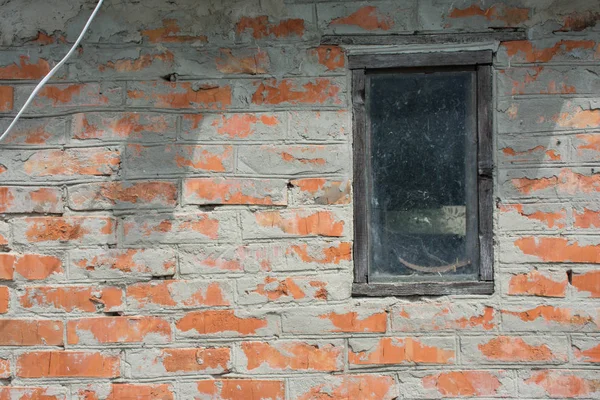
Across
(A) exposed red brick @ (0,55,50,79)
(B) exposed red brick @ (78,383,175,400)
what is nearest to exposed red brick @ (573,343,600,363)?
(B) exposed red brick @ (78,383,175,400)

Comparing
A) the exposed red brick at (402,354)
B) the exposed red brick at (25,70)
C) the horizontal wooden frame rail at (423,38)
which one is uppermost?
the horizontal wooden frame rail at (423,38)

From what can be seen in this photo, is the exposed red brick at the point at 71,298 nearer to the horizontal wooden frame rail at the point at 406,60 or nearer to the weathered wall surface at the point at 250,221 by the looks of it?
the weathered wall surface at the point at 250,221

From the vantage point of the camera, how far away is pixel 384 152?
6.59 ft

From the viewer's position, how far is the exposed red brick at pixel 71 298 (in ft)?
6.41

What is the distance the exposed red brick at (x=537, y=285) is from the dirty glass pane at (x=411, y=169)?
218 mm

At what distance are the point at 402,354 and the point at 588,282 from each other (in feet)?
1.97

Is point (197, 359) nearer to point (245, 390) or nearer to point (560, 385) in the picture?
point (245, 390)

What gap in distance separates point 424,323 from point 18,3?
161 centimetres

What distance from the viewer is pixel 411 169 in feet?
6.59

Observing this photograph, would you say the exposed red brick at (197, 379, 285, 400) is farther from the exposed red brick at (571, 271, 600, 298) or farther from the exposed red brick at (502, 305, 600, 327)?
the exposed red brick at (571, 271, 600, 298)

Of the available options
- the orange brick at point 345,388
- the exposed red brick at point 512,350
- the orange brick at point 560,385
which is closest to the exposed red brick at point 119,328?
the orange brick at point 345,388

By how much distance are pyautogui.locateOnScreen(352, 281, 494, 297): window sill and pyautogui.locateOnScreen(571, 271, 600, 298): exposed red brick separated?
0.27 metres

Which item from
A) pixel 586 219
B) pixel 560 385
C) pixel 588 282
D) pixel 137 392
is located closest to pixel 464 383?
pixel 560 385

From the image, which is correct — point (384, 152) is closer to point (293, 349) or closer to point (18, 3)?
point (293, 349)
